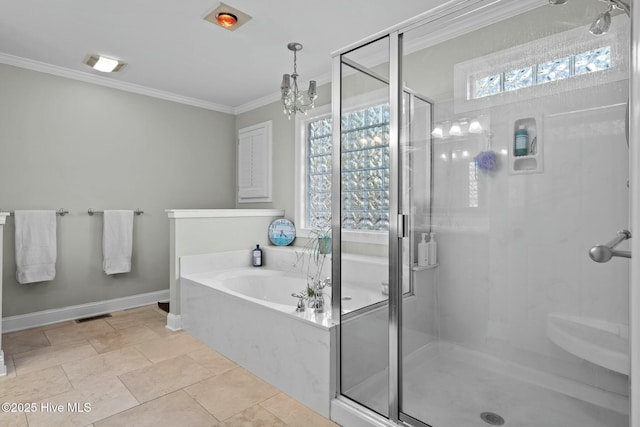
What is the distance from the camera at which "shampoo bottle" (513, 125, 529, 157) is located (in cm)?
129

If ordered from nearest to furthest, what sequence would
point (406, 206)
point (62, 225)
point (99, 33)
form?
point (406, 206) → point (99, 33) → point (62, 225)

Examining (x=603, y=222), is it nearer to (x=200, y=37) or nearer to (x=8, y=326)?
(x=200, y=37)

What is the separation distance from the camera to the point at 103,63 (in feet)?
10.0

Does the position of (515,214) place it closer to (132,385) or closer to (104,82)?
(132,385)

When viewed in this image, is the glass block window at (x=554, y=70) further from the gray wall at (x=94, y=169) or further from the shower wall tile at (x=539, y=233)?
the gray wall at (x=94, y=169)

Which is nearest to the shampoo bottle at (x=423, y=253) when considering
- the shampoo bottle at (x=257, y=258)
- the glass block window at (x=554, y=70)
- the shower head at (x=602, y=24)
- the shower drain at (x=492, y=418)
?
the shower drain at (x=492, y=418)

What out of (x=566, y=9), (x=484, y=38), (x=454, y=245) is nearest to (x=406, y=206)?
(x=454, y=245)

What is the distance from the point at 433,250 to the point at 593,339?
60cm

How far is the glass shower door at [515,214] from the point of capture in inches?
44.9

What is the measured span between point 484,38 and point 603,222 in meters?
0.78

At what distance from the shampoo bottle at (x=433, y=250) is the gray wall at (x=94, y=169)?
127 inches

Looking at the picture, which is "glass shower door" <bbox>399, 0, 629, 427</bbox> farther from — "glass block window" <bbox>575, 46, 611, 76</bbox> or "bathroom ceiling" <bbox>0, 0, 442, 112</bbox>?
"bathroom ceiling" <bbox>0, 0, 442, 112</bbox>

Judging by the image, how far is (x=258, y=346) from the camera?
88.5 inches

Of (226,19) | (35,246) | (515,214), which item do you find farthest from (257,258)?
(515,214)
